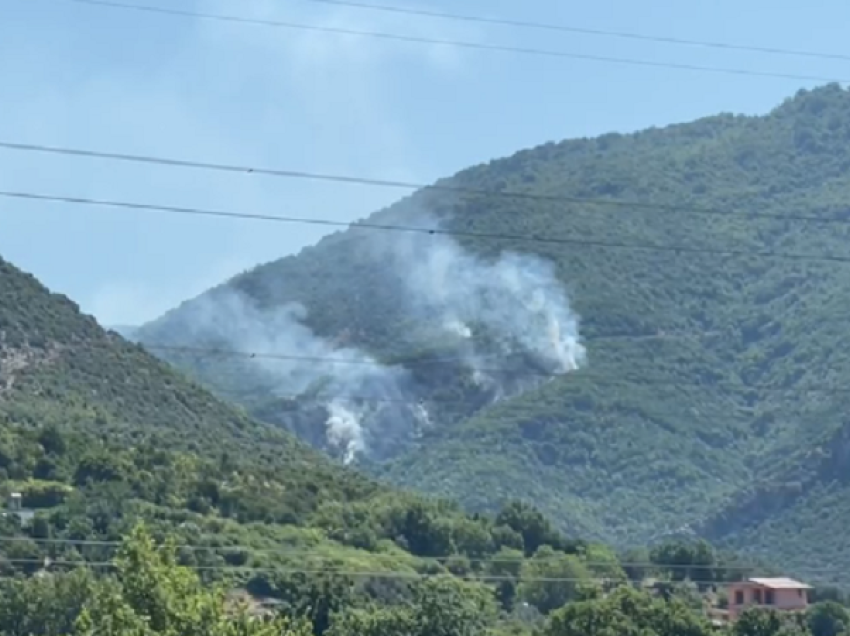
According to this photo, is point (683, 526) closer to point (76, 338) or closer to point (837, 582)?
point (837, 582)

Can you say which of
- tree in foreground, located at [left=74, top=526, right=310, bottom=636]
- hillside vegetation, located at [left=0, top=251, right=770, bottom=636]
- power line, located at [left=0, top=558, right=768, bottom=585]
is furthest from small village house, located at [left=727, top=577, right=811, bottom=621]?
tree in foreground, located at [left=74, top=526, right=310, bottom=636]

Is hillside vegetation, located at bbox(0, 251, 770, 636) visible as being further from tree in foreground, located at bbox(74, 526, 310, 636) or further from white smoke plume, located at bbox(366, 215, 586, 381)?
white smoke plume, located at bbox(366, 215, 586, 381)

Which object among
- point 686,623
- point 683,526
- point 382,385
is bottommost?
point 686,623

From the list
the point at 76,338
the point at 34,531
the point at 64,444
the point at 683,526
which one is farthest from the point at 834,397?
the point at 34,531

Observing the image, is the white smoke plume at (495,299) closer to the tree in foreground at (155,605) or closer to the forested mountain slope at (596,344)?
the forested mountain slope at (596,344)

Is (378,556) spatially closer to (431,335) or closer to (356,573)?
(356,573)
